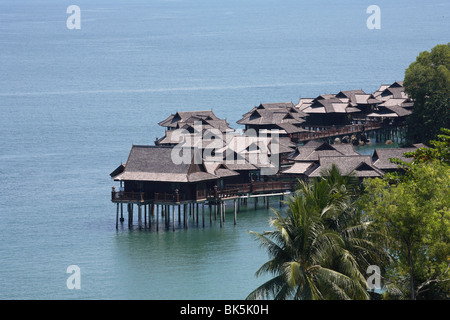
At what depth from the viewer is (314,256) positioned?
24094mm

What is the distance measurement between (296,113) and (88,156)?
18792mm

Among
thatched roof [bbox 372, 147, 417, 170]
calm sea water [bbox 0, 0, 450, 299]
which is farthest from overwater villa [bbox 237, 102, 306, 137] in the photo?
thatched roof [bbox 372, 147, 417, 170]

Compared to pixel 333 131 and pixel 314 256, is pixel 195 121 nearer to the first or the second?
pixel 333 131

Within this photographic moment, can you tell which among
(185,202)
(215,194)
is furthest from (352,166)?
(185,202)

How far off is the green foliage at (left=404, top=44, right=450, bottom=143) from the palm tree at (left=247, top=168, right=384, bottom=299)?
4958 centimetres

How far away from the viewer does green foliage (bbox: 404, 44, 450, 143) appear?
2955 inches

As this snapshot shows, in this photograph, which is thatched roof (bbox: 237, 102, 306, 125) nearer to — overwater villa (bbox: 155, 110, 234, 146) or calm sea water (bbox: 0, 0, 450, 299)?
overwater villa (bbox: 155, 110, 234, 146)

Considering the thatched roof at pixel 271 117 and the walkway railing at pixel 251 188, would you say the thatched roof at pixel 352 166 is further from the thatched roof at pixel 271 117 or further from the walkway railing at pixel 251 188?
the thatched roof at pixel 271 117

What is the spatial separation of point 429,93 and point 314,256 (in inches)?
2209

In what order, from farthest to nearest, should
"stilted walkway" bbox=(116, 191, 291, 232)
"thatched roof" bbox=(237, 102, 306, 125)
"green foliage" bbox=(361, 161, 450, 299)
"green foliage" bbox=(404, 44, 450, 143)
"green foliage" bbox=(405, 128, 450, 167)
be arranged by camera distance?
"thatched roof" bbox=(237, 102, 306, 125) < "green foliage" bbox=(404, 44, 450, 143) < "stilted walkway" bbox=(116, 191, 291, 232) < "green foliage" bbox=(405, 128, 450, 167) < "green foliage" bbox=(361, 161, 450, 299)

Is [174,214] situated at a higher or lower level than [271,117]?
lower
